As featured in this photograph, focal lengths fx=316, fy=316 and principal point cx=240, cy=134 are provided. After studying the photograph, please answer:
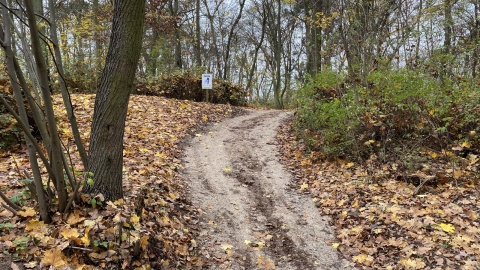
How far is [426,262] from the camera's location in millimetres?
3990

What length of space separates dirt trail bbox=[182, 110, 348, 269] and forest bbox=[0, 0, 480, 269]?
0.16 m

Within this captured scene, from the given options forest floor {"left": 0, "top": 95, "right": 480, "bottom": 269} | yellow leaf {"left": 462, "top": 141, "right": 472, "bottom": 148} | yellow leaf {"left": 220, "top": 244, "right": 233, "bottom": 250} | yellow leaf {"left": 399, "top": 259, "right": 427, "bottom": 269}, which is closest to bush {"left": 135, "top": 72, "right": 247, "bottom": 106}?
forest floor {"left": 0, "top": 95, "right": 480, "bottom": 269}

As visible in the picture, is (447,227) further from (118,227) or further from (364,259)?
(118,227)

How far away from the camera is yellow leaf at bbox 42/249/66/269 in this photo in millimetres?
2910

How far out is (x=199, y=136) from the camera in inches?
375

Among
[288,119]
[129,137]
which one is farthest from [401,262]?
[288,119]

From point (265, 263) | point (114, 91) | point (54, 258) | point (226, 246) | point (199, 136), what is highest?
point (114, 91)

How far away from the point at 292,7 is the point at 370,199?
67.8 ft

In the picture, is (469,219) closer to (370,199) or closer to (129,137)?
(370,199)

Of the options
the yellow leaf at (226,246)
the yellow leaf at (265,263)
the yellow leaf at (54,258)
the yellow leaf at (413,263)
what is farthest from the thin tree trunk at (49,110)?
the yellow leaf at (413,263)

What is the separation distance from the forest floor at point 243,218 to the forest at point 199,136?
25mm

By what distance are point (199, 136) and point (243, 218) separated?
454cm

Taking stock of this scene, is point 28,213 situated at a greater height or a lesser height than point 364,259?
greater

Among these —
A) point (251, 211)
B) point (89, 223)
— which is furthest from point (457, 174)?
point (89, 223)
